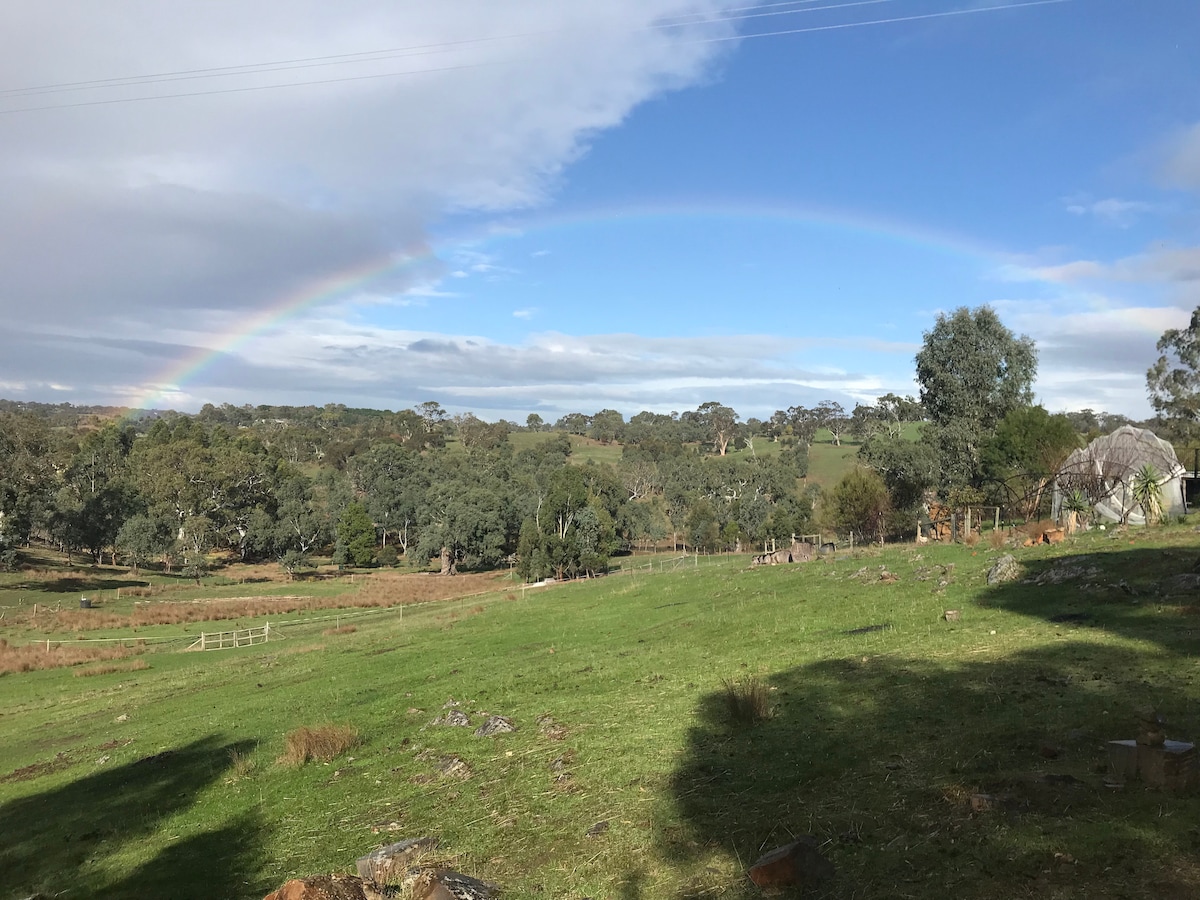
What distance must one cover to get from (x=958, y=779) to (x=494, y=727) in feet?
30.7

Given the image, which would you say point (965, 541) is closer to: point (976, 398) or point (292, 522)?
point (976, 398)

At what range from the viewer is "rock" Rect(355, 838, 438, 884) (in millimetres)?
8547

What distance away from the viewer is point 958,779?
859 cm

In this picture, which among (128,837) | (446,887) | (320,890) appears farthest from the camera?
(128,837)

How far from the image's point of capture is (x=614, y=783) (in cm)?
1096

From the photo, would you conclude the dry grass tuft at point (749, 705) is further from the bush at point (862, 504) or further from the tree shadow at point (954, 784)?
the bush at point (862, 504)

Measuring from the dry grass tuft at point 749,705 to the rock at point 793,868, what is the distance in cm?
496

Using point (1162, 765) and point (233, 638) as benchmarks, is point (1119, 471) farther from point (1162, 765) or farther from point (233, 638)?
point (233, 638)

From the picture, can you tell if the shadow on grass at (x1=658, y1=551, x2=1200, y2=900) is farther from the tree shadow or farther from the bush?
the bush

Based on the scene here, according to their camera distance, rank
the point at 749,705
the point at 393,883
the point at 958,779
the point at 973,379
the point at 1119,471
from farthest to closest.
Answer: the point at 973,379
the point at 1119,471
the point at 749,705
the point at 958,779
the point at 393,883

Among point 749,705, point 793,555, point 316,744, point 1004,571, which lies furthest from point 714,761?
point 793,555

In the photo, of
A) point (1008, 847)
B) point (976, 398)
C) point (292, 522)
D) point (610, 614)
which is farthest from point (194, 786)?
point (292, 522)

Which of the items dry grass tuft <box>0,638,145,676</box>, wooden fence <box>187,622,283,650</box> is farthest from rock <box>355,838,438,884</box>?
dry grass tuft <box>0,638,145,676</box>

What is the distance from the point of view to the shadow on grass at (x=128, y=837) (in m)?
11.1
